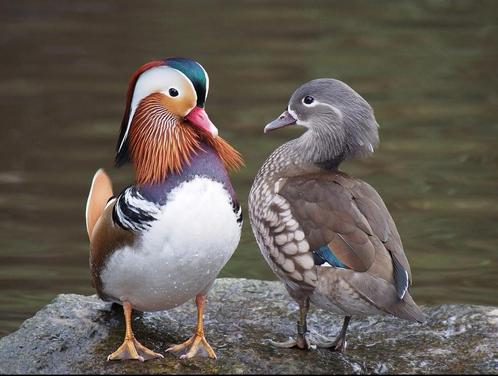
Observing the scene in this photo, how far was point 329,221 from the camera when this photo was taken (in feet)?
15.4

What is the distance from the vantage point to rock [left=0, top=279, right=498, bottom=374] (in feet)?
14.9

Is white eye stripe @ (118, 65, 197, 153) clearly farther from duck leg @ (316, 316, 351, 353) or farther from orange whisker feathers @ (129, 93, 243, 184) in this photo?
duck leg @ (316, 316, 351, 353)

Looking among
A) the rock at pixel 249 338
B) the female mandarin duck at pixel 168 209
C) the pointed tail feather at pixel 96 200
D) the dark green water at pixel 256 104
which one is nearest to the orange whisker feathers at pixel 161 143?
the female mandarin duck at pixel 168 209

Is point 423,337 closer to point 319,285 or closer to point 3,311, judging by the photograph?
point 319,285

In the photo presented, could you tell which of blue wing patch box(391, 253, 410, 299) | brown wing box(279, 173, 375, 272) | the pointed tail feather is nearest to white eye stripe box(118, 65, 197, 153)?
the pointed tail feather

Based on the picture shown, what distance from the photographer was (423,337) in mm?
4977

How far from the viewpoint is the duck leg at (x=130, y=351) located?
178 inches

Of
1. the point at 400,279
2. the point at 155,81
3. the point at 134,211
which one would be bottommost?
the point at 400,279

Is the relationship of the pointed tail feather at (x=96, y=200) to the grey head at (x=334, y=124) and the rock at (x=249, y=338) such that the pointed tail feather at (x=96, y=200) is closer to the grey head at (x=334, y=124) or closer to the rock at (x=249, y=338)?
the rock at (x=249, y=338)

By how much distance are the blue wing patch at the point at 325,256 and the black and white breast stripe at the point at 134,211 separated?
0.71 m

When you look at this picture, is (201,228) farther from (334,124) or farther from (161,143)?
(334,124)

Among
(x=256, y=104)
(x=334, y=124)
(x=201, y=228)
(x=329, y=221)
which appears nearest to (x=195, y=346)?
(x=201, y=228)

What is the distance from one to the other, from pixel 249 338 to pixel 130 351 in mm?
607

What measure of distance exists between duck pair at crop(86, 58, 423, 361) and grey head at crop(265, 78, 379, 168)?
18cm
